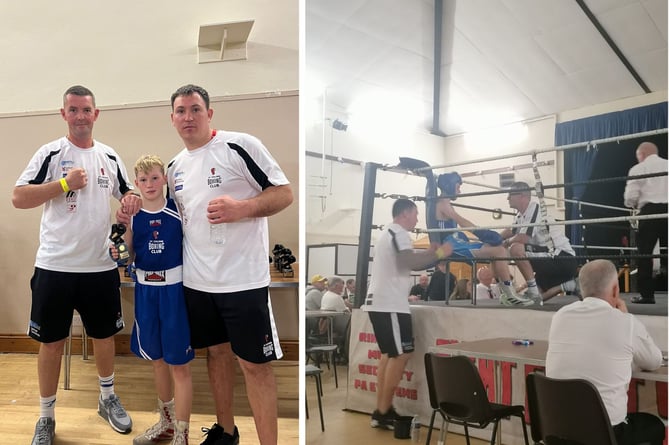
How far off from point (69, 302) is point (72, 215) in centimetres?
30

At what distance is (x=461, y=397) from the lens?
77 cm

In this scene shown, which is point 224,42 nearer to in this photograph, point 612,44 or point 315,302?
point 315,302

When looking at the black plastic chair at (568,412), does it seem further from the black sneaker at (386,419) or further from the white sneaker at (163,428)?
the white sneaker at (163,428)

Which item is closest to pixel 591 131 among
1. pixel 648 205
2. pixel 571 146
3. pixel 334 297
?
→ pixel 571 146

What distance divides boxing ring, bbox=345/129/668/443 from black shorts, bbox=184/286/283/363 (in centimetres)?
47

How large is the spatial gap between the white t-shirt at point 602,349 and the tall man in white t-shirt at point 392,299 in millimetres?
229

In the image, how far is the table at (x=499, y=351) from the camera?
2.35 ft

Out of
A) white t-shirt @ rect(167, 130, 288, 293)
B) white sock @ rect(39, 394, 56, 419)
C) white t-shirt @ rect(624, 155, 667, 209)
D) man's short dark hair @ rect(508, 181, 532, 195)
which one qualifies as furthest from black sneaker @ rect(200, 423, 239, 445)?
white t-shirt @ rect(624, 155, 667, 209)

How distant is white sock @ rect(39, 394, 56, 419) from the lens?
160cm

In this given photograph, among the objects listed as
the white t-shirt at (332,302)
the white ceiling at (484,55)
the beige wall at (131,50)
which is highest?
the beige wall at (131,50)

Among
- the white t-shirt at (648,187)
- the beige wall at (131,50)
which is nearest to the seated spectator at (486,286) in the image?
the white t-shirt at (648,187)

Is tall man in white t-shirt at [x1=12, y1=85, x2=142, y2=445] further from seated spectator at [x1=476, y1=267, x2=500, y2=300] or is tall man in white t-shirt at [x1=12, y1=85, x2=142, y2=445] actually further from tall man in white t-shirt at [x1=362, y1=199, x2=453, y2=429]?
seated spectator at [x1=476, y1=267, x2=500, y2=300]

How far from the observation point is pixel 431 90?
82 centimetres

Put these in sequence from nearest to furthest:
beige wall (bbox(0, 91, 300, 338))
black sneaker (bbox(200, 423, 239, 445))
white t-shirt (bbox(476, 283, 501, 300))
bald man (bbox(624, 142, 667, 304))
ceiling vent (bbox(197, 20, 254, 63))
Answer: bald man (bbox(624, 142, 667, 304)) < white t-shirt (bbox(476, 283, 501, 300)) < black sneaker (bbox(200, 423, 239, 445)) < beige wall (bbox(0, 91, 300, 338)) < ceiling vent (bbox(197, 20, 254, 63))
